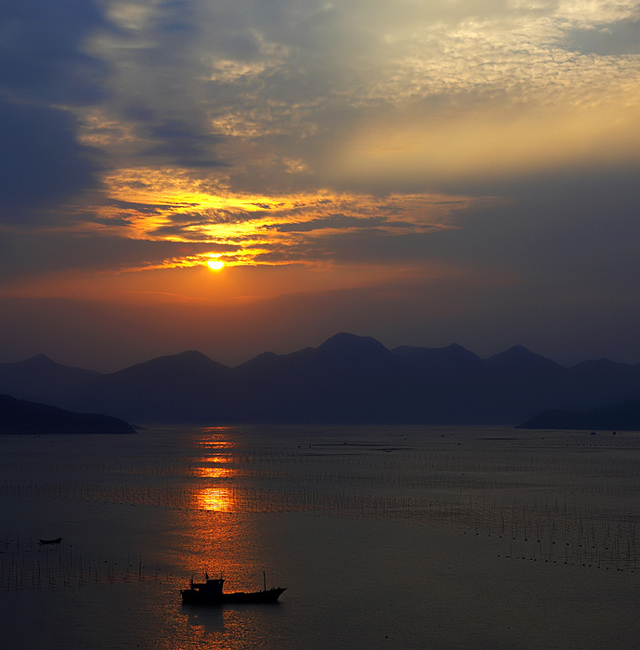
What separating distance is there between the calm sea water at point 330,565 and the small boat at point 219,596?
3.21 feet

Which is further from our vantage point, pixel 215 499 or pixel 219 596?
pixel 215 499

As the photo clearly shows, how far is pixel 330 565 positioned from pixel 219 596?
1425cm

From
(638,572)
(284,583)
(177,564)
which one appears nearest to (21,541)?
(177,564)

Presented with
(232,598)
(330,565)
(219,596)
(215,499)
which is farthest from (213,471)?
(219,596)

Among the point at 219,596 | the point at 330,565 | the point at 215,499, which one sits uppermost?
the point at 219,596

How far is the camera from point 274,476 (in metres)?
152

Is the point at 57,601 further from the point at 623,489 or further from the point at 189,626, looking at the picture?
the point at 623,489

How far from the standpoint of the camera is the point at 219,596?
53500mm

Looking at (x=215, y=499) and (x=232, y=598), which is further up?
(x=232, y=598)

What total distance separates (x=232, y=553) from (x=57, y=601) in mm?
20036

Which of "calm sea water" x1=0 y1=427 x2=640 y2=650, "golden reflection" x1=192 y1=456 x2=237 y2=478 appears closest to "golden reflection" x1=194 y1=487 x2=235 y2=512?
"calm sea water" x1=0 y1=427 x2=640 y2=650

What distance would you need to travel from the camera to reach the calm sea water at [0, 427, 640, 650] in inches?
1885

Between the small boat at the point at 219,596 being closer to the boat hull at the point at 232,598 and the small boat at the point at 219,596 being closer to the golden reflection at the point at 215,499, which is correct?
the boat hull at the point at 232,598

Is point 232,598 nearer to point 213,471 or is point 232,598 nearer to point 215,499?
point 215,499
